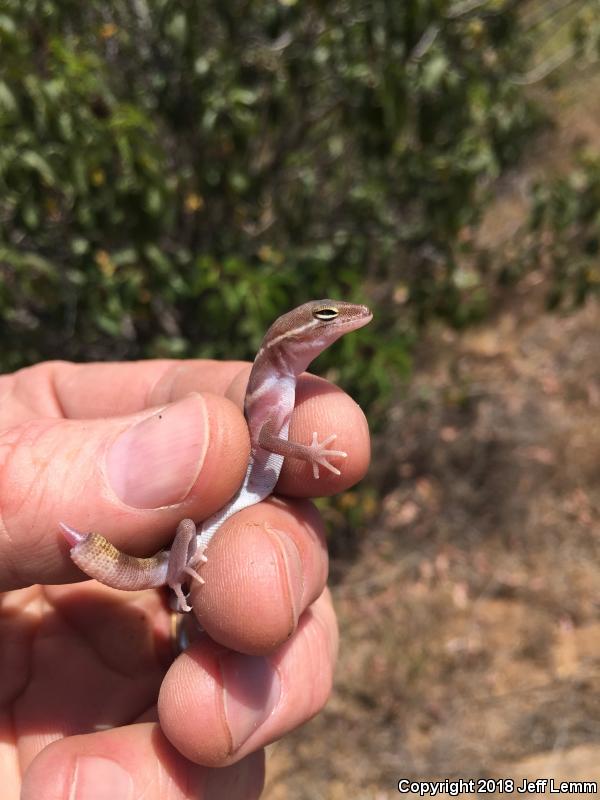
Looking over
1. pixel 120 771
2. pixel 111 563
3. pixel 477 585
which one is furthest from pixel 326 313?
pixel 477 585

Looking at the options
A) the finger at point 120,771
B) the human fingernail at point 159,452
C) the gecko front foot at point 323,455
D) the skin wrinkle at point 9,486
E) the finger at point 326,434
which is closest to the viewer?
the skin wrinkle at point 9,486

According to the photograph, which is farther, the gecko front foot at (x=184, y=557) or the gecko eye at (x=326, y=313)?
the gecko eye at (x=326, y=313)

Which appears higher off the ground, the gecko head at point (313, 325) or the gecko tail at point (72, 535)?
the gecko head at point (313, 325)

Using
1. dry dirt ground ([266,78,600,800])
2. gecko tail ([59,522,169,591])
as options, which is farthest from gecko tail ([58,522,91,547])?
dry dirt ground ([266,78,600,800])

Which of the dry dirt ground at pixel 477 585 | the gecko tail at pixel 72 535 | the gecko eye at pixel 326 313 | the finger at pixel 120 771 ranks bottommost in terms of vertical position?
the dry dirt ground at pixel 477 585

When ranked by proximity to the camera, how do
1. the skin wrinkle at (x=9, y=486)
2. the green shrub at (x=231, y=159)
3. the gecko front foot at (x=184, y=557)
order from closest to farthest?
the skin wrinkle at (x=9, y=486), the gecko front foot at (x=184, y=557), the green shrub at (x=231, y=159)

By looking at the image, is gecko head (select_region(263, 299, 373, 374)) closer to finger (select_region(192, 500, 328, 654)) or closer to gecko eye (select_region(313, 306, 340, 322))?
gecko eye (select_region(313, 306, 340, 322))

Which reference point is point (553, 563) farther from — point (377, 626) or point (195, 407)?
point (195, 407)

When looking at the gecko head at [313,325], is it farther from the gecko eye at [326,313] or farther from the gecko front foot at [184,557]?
the gecko front foot at [184,557]

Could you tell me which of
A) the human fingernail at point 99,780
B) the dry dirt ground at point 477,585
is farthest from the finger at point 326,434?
the dry dirt ground at point 477,585
